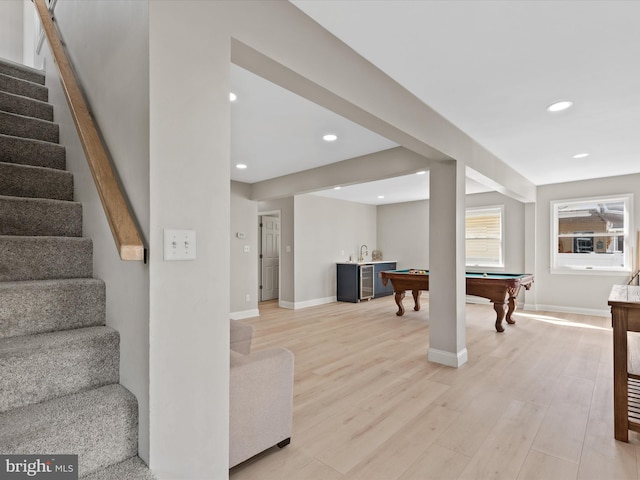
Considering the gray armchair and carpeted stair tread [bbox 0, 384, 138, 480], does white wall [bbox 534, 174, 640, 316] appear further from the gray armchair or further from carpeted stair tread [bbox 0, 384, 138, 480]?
carpeted stair tread [bbox 0, 384, 138, 480]

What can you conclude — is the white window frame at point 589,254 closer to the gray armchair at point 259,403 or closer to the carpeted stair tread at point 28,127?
the gray armchair at point 259,403

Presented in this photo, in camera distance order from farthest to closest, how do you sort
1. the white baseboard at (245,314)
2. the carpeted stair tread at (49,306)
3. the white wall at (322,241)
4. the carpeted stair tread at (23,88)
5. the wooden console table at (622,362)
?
the white wall at (322,241)
the white baseboard at (245,314)
the carpeted stair tread at (23,88)
the wooden console table at (622,362)
the carpeted stair tread at (49,306)

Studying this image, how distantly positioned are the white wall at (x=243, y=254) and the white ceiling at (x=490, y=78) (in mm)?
1684

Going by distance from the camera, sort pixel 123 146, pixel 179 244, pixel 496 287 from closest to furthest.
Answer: pixel 179 244, pixel 123 146, pixel 496 287

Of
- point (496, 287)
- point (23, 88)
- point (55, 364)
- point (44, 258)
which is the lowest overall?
point (496, 287)

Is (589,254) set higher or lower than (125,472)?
higher

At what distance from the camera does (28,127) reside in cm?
226

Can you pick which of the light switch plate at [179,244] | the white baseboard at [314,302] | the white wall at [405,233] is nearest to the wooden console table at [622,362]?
the light switch plate at [179,244]

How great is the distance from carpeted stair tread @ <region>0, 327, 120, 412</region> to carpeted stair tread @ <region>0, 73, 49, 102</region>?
2186 mm

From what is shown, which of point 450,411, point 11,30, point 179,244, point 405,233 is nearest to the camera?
point 179,244

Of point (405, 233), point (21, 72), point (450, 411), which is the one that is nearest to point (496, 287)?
point (450, 411)

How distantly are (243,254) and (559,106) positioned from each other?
194 inches

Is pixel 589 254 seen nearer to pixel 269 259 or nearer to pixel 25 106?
pixel 269 259

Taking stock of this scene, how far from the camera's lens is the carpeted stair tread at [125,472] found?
116 centimetres
